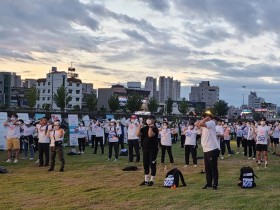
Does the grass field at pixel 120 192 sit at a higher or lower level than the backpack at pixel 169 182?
lower

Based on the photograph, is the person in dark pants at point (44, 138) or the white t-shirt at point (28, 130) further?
the white t-shirt at point (28, 130)

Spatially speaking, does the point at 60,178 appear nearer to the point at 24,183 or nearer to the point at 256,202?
the point at 24,183

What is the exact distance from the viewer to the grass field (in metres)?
9.73

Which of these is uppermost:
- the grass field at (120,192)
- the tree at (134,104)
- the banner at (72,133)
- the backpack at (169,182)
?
the tree at (134,104)

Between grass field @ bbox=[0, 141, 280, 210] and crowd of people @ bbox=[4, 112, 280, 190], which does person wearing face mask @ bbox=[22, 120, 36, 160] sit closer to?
crowd of people @ bbox=[4, 112, 280, 190]

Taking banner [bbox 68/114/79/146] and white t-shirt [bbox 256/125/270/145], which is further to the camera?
banner [bbox 68/114/79/146]

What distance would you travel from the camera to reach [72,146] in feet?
94.3

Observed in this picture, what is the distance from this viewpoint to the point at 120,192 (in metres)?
11.3

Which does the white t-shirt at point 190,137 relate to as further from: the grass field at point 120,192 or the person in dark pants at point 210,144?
the person in dark pants at point 210,144

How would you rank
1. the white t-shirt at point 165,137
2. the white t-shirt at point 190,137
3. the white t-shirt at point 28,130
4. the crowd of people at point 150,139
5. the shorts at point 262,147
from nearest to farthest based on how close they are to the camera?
the crowd of people at point 150,139 → the shorts at point 262,147 → the white t-shirt at point 190,137 → the white t-shirt at point 165,137 → the white t-shirt at point 28,130

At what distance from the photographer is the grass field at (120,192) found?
9.73 metres

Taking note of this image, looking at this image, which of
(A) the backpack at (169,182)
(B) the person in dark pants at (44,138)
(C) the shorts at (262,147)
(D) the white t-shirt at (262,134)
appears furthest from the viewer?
(B) the person in dark pants at (44,138)

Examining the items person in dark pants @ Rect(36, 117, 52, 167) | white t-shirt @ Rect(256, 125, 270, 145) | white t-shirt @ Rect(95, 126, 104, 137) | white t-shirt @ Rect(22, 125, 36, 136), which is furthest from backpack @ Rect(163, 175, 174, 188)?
white t-shirt @ Rect(95, 126, 104, 137)

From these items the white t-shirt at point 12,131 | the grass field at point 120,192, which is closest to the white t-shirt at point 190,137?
the grass field at point 120,192
